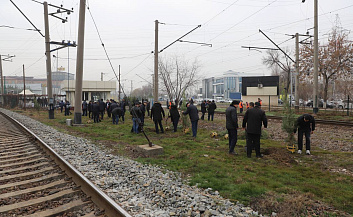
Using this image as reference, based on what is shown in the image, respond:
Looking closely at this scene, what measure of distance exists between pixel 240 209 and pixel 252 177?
188 centimetres

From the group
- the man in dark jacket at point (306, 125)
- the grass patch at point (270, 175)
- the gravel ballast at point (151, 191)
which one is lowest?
the grass patch at point (270, 175)

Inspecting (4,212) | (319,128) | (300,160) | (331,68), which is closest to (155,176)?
(4,212)

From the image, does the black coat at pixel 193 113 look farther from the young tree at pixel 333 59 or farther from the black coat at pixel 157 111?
the young tree at pixel 333 59

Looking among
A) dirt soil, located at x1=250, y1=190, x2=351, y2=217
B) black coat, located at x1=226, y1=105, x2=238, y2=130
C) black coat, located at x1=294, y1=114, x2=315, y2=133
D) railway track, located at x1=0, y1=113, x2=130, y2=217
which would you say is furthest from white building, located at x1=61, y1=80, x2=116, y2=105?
dirt soil, located at x1=250, y1=190, x2=351, y2=217

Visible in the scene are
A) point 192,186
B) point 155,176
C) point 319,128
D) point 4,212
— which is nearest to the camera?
point 4,212

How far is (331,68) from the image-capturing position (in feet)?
107

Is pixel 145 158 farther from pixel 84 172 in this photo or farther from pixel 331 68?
pixel 331 68

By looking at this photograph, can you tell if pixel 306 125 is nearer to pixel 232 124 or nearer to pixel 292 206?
pixel 232 124

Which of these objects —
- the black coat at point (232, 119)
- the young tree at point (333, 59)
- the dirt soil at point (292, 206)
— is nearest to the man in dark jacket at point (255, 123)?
the black coat at point (232, 119)

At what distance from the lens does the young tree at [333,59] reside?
31.4 m

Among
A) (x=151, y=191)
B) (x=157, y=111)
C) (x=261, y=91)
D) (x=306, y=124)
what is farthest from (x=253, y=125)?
(x=261, y=91)

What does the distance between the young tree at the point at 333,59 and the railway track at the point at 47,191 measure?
34.3 metres

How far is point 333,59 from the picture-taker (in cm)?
3206

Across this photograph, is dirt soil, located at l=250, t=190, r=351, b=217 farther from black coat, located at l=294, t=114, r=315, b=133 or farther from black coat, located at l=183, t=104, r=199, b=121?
black coat, located at l=183, t=104, r=199, b=121
